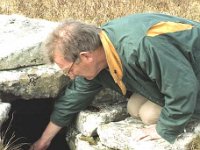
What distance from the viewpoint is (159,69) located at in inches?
157

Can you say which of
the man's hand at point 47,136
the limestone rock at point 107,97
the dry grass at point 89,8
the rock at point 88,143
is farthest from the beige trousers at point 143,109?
the dry grass at point 89,8

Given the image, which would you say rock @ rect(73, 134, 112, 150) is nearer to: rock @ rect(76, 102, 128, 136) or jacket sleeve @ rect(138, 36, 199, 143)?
A: rock @ rect(76, 102, 128, 136)

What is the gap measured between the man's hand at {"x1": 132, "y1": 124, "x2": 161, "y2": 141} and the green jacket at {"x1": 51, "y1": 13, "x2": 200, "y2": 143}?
0.10 meters

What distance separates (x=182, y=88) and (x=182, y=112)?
213mm

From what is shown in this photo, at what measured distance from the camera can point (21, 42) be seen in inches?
197

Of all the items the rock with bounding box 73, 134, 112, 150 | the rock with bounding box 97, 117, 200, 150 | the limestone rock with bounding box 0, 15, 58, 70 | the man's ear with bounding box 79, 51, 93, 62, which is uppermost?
the man's ear with bounding box 79, 51, 93, 62

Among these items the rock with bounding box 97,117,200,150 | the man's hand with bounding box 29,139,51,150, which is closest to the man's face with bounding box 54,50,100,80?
the rock with bounding box 97,117,200,150

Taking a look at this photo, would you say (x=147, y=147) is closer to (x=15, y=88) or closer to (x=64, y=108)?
(x=64, y=108)

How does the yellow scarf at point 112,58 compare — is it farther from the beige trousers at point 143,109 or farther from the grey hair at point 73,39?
the beige trousers at point 143,109

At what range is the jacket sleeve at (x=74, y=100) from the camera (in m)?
4.81

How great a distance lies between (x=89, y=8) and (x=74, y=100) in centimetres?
334

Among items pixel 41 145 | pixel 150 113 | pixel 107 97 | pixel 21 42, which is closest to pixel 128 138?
pixel 150 113

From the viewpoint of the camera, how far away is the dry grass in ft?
25.0

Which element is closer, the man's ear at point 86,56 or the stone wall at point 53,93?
the man's ear at point 86,56
